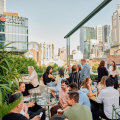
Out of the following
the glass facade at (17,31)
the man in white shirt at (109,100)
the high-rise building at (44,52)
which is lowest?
the man in white shirt at (109,100)

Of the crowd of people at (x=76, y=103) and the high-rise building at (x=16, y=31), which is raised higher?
the high-rise building at (x=16, y=31)

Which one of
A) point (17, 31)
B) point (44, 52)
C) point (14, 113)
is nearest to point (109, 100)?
point (14, 113)

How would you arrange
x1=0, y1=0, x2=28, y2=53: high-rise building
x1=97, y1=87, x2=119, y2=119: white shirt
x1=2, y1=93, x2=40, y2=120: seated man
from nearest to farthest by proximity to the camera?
x1=2, y1=93, x2=40, y2=120: seated man
x1=97, y1=87, x2=119, y2=119: white shirt
x1=0, y1=0, x2=28, y2=53: high-rise building

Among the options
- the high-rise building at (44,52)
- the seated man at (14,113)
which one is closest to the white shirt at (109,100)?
the seated man at (14,113)

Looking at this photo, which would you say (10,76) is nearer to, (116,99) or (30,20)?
(116,99)

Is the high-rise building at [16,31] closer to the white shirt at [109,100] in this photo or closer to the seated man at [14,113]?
the white shirt at [109,100]

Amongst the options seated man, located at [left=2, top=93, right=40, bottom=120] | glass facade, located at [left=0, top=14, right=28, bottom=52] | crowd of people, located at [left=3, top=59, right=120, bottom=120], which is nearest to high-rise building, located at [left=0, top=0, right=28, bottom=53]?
glass facade, located at [left=0, top=14, right=28, bottom=52]

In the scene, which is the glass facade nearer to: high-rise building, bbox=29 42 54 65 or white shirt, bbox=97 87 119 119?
high-rise building, bbox=29 42 54 65

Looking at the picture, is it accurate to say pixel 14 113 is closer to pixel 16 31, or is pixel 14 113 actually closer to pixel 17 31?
pixel 17 31

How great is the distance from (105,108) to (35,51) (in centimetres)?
6674

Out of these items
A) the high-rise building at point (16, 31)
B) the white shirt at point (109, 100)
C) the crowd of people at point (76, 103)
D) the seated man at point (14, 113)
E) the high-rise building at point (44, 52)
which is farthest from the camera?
the high-rise building at point (16, 31)

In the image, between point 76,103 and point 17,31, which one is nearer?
point 76,103

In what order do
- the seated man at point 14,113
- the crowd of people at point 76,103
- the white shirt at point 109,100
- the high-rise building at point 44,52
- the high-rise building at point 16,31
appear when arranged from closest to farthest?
1. the seated man at point 14,113
2. the crowd of people at point 76,103
3. the white shirt at point 109,100
4. the high-rise building at point 44,52
5. the high-rise building at point 16,31

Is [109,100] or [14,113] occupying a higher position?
[14,113]
